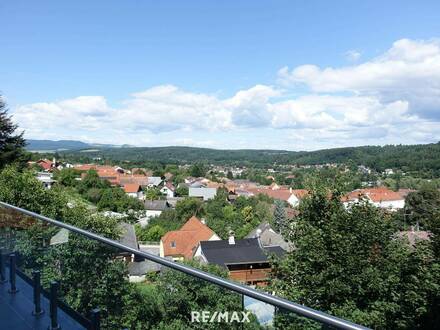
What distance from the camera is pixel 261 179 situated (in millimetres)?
138875

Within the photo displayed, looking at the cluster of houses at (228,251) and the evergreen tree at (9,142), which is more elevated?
the evergreen tree at (9,142)

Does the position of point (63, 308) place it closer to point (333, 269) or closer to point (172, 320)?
point (172, 320)

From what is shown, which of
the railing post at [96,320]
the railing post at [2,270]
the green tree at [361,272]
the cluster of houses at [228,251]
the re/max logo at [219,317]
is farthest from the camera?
the cluster of houses at [228,251]

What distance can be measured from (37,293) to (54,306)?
31 cm

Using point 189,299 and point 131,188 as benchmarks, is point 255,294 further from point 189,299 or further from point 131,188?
point 131,188

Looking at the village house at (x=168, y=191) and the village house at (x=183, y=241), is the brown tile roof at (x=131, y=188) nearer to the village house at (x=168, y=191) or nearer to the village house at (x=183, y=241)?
the village house at (x=168, y=191)

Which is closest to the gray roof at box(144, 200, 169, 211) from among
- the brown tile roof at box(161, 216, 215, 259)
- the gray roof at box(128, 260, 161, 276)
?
the brown tile roof at box(161, 216, 215, 259)

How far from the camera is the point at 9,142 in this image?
21359mm

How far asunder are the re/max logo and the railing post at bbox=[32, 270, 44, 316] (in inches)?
57.5

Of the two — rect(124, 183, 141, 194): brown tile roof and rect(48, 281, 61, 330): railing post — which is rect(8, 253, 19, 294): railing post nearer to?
rect(48, 281, 61, 330): railing post

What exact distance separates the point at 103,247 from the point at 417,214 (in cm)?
5115

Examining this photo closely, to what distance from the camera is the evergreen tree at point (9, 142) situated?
20.2 meters

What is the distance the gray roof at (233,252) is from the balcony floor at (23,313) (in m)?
25.6

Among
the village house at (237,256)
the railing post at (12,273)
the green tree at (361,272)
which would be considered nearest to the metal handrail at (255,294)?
the railing post at (12,273)
